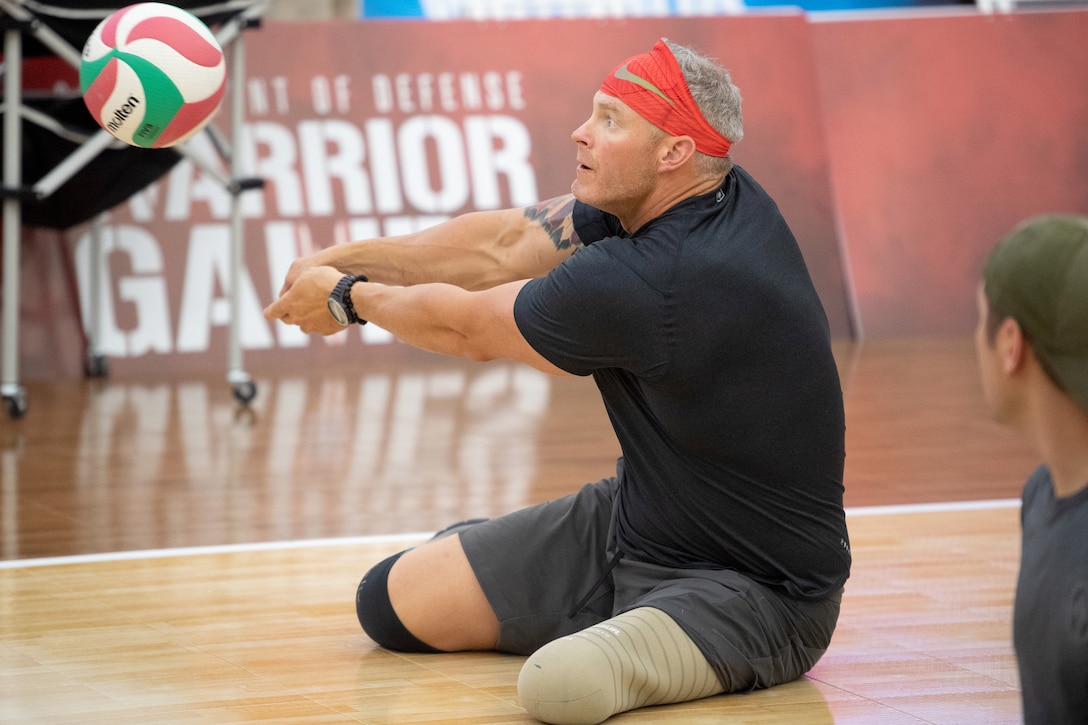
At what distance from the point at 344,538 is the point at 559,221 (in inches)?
54.2

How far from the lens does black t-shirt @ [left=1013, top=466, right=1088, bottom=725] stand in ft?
5.75

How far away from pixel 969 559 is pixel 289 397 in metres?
3.81

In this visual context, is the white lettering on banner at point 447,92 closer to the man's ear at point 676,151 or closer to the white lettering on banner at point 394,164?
the white lettering on banner at point 394,164

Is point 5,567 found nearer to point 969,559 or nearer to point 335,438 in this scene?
point 335,438

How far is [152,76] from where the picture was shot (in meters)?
3.90

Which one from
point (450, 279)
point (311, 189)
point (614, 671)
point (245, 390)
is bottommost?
point (614, 671)

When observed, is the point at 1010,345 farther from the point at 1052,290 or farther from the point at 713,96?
the point at 713,96

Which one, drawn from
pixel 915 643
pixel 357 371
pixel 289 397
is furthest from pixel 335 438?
pixel 915 643

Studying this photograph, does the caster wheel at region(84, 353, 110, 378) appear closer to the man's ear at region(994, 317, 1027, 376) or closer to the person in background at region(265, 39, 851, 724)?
the person in background at region(265, 39, 851, 724)

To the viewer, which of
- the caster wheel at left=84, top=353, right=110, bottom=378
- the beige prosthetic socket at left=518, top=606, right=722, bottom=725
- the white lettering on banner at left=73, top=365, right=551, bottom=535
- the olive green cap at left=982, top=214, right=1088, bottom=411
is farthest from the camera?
the caster wheel at left=84, top=353, right=110, bottom=378

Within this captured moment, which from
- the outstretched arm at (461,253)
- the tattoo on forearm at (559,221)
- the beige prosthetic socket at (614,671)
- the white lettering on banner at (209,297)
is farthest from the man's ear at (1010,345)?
the white lettering on banner at (209,297)

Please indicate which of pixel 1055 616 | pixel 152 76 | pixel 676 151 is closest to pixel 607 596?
pixel 676 151

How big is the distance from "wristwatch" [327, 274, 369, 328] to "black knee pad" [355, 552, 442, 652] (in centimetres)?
55

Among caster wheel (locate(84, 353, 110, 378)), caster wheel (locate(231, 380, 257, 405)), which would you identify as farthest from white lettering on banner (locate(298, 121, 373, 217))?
caster wheel (locate(231, 380, 257, 405))
